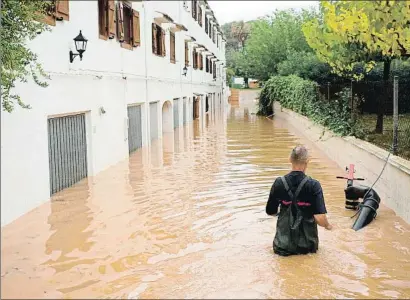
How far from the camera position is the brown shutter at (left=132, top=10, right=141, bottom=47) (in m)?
16.7

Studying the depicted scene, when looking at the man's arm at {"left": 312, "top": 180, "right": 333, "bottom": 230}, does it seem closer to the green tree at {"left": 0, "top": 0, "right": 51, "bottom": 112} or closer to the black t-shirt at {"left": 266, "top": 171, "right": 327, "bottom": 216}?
the black t-shirt at {"left": 266, "top": 171, "right": 327, "bottom": 216}

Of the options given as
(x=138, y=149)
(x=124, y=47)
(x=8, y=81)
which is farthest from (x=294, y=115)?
(x=8, y=81)

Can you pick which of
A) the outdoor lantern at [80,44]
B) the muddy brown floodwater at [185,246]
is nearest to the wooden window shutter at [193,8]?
the muddy brown floodwater at [185,246]

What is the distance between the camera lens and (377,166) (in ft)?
34.8

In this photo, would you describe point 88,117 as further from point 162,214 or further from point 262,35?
point 262,35

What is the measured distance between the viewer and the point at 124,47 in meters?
15.9

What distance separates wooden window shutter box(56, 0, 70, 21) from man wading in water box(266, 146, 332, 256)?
624cm

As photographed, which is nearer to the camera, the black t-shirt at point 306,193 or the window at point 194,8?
the black t-shirt at point 306,193

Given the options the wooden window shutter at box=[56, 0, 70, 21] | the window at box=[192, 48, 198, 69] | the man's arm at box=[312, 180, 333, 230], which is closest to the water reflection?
the man's arm at box=[312, 180, 333, 230]

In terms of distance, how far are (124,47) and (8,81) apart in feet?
27.5

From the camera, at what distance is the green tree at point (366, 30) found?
5.13m

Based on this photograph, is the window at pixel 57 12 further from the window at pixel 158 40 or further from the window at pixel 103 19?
the window at pixel 158 40

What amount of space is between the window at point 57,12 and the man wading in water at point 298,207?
598cm

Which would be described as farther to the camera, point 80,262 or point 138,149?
point 138,149
